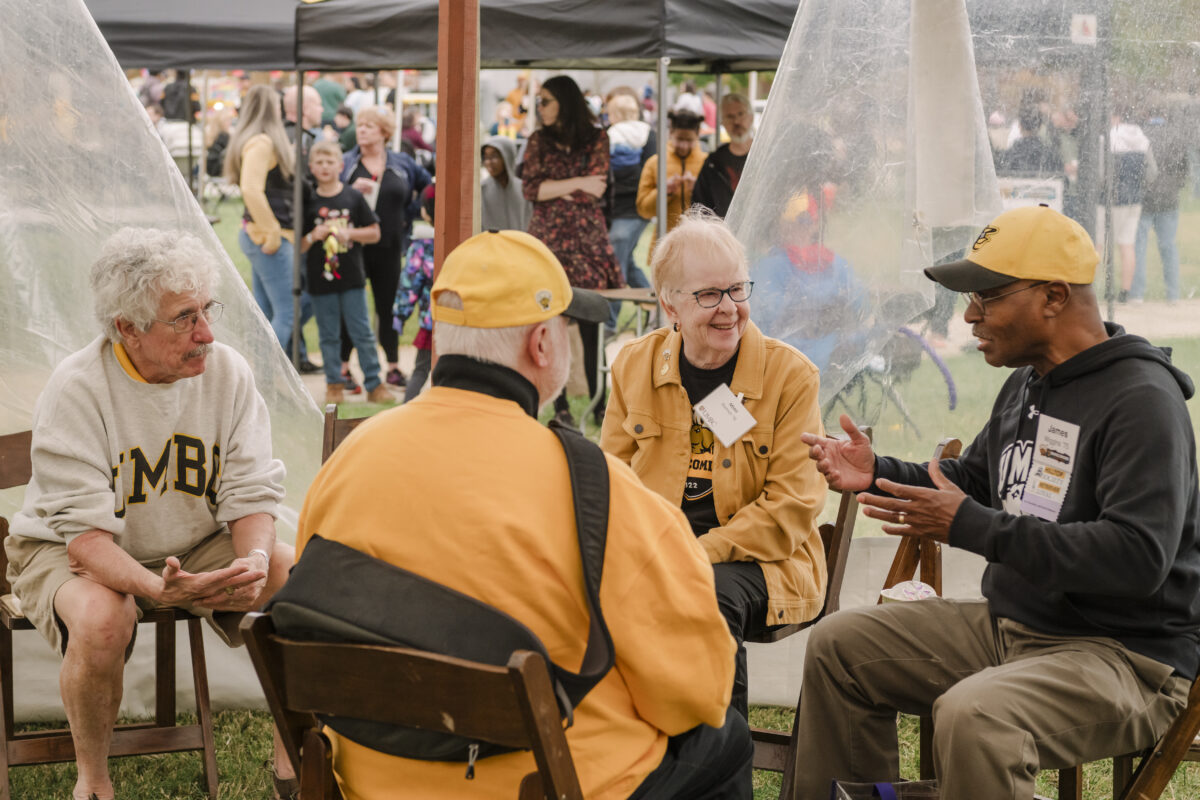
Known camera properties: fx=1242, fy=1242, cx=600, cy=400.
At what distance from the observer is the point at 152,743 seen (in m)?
3.47

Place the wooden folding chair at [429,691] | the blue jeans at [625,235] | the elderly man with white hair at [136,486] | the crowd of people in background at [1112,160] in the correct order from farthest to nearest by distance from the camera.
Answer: the blue jeans at [625,235] → the crowd of people in background at [1112,160] → the elderly man with white hair at [136,486] → the wooden folding chair at [429,691]

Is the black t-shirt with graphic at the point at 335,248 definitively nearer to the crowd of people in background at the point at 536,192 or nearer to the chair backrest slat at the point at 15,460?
the crowd of people in background at the point at 536,192

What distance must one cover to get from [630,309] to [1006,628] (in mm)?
8719

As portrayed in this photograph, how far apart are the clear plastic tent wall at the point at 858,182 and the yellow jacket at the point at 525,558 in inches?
95.2

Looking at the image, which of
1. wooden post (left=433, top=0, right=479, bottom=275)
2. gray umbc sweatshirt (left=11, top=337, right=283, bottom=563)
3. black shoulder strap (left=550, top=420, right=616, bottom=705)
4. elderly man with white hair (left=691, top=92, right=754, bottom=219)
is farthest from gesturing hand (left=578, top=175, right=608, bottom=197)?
black shoulder strap (left=550, top=420, right=616, bottom=705)

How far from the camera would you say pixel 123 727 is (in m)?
3.63

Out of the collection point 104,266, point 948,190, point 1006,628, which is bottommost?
point 1006,628

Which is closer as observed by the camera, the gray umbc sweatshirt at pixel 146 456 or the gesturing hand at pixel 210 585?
the gesturing hand at pixel 210 585

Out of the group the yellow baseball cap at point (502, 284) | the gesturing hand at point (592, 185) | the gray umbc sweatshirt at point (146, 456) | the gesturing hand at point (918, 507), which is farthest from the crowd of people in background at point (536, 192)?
the yellow baseball cap at point (502, 284)

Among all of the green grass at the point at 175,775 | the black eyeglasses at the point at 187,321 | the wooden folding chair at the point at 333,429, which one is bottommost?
the green grass at the point at 175,775

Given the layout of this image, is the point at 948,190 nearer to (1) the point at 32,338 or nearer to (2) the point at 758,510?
(2) the point at 758,510

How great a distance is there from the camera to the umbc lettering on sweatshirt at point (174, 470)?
3.22 m

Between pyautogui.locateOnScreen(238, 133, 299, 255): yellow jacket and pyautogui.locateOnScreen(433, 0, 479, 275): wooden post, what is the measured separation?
601 centimetres

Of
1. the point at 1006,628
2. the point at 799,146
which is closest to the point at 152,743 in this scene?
the point at 1006,628
